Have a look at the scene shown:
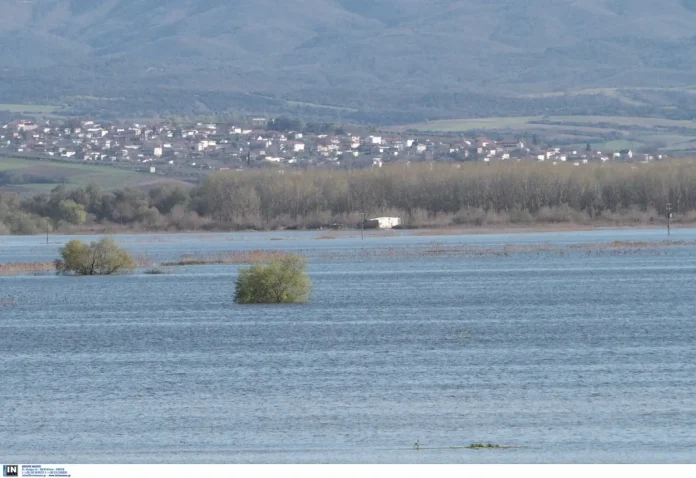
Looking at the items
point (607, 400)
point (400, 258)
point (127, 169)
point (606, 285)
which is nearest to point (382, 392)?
point (607, 400)

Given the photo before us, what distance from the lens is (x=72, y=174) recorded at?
158250 millimetres

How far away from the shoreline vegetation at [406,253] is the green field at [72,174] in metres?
63.7

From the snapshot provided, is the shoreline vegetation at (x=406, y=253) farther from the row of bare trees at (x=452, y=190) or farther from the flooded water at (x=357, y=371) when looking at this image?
the row of bare trees at (x=452, y=190)

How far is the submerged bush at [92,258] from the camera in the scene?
219 ft

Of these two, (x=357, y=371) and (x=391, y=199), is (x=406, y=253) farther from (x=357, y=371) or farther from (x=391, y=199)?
(x=357, y=371)

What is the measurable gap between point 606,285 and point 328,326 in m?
18.4

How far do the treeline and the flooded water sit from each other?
57.4 meters

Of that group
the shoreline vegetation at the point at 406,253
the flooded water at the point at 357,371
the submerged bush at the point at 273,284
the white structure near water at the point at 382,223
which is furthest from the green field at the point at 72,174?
the submerged bush at the point at 273,284

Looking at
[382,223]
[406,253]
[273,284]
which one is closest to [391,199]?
[382,223]

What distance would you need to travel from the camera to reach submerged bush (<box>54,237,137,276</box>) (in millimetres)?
66625

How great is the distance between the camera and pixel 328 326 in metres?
42.2

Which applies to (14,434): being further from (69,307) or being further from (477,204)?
(477,204)
